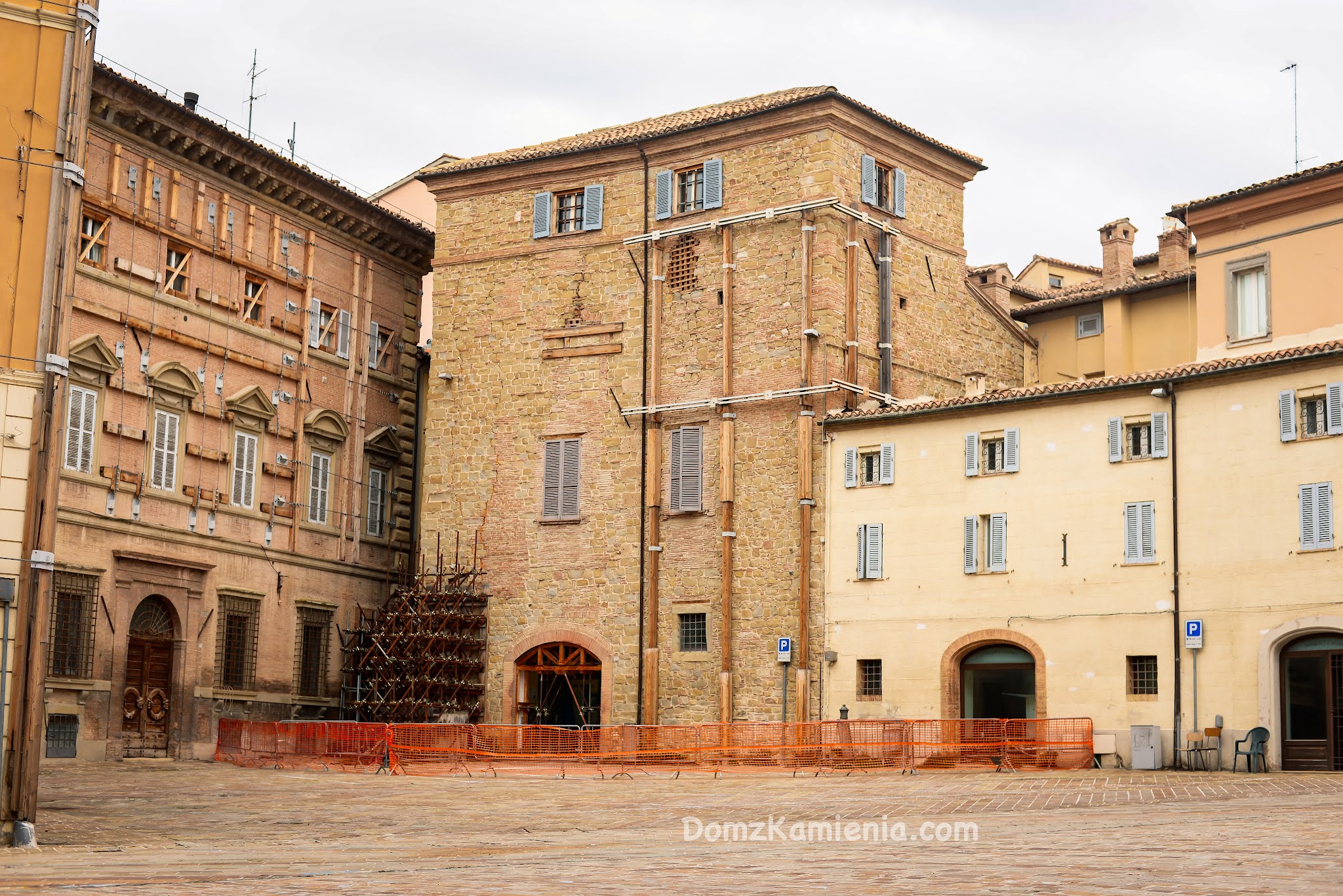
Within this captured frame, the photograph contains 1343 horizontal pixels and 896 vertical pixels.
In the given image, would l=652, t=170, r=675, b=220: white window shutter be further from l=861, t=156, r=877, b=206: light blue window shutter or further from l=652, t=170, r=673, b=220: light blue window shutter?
l=861, t=156, r=877, b=206: light blue window shutter

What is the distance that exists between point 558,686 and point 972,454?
37.8ft

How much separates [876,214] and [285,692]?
1720cm

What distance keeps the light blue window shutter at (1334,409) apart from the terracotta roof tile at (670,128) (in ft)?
42.2

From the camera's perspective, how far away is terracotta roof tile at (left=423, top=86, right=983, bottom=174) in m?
36.8

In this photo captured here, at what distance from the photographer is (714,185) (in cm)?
3753

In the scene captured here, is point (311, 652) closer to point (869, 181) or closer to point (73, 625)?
point (73, 625)

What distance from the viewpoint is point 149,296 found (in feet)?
110

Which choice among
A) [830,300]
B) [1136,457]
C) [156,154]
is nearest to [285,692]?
[156,154]

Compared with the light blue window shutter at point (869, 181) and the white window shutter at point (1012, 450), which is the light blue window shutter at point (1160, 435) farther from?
the light blue window shutter at point (869, 181)

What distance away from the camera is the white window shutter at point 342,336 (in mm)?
39188

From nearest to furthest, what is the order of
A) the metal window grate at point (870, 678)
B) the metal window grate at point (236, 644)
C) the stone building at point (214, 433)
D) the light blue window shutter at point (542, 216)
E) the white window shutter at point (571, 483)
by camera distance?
the stone building at point (214, 433)
the metal window grate at point (870, 678)
the metal window grate at point (236, 644)
the white window shutter at point (571, 483)
the light blue window shutter at point (542, 216)

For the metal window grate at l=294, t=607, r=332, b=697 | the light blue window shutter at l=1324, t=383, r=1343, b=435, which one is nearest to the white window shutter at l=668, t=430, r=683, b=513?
the metal window grate at l=294, t=607, r=332, b=697

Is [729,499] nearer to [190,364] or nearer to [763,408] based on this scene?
[763,408]

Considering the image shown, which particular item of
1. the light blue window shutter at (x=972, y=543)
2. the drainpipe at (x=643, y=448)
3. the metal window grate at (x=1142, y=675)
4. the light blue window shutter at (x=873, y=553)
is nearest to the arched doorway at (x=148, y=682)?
the drainpipe at (x=643, y=448)
